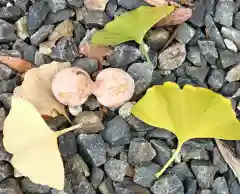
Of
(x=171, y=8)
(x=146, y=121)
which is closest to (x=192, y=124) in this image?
(x=146, y=121)

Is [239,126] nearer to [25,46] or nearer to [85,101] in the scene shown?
[85,101]

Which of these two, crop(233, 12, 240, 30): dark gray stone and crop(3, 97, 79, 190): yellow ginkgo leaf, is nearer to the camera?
crop(3, 97, 79, 190): yellow ginkgo leaf

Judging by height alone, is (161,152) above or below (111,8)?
below

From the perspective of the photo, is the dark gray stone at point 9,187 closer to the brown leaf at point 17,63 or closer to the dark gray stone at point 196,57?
the brown leaf at point 17,63

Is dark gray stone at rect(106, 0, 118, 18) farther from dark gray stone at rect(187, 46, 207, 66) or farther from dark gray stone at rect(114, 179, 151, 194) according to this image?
dark gray stone at rect(114, 179, 151, 194)

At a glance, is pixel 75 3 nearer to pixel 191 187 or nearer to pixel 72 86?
pixel 72 86

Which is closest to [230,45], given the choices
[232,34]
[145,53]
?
[232,34]

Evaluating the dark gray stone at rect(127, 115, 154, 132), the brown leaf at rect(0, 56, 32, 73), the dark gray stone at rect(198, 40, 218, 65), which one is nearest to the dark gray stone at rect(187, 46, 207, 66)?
the dark gray stone at rect(198, 40, 218, 65)
